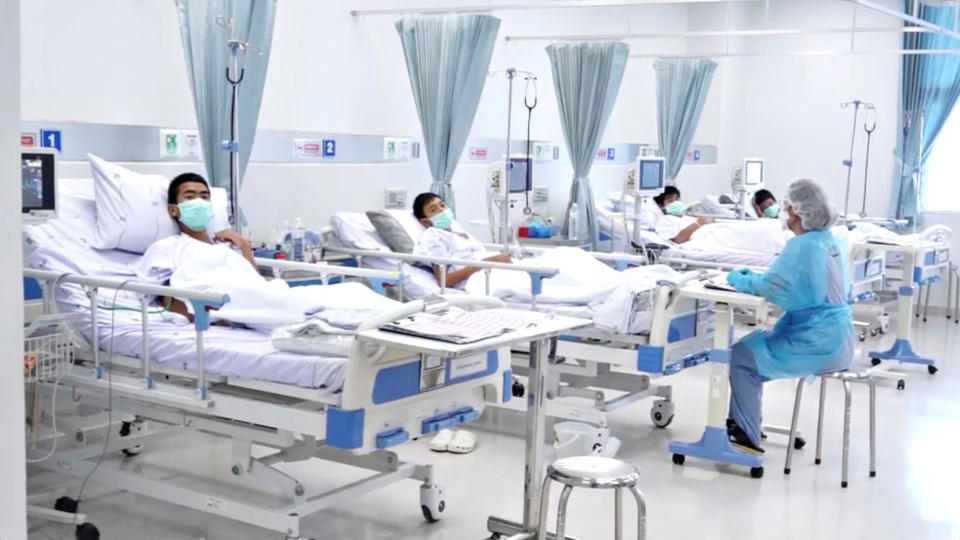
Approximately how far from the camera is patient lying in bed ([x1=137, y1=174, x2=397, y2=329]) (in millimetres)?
3473

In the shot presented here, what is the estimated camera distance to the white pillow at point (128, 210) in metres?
4.08

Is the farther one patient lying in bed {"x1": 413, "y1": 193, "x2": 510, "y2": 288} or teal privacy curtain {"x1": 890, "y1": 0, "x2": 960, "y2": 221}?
teal privacy curtain {"x1": 890, "y1": 0, "x2": 960, "y2": 221}

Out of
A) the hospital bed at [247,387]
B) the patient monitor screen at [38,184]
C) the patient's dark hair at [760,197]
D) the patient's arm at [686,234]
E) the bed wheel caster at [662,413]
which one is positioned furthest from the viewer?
the patient's dark hair at [760,197]

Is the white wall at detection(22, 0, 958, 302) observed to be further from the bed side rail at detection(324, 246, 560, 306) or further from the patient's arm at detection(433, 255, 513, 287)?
the patient's arm at detection(433, 255, 513, 287)

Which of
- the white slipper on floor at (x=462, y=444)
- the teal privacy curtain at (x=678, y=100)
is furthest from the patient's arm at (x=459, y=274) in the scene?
the teal privacy curtain at (x=678, y=100)

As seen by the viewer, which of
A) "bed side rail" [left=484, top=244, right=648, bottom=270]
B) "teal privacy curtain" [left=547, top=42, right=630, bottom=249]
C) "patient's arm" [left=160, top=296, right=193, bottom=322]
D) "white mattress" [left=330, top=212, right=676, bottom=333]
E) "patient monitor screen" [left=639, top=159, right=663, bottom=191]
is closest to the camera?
"patient's arm" [left=160, top=296, right=193, bottom=322]

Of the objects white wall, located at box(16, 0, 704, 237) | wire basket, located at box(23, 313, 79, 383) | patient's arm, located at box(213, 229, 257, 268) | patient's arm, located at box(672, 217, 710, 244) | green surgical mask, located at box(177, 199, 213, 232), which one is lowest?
wire basket, located at box(23, 313, 79, 383)

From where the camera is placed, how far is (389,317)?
115 inches

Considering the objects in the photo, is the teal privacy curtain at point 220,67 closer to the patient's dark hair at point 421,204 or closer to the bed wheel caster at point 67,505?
the patient's dark hair at point 421,204

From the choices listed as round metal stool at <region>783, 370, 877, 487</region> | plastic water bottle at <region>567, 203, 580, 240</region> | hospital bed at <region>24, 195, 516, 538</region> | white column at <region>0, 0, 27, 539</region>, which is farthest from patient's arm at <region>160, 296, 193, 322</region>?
plastic water bottle at <region>567, 203, 580, 240</region>

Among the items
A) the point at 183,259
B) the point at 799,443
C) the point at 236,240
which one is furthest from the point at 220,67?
the point at 799,443

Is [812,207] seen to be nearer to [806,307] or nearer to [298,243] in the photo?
[806,307]

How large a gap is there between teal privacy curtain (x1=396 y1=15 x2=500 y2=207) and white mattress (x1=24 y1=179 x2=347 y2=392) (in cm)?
217

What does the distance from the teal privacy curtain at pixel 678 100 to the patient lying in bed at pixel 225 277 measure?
5.16 metres
